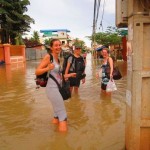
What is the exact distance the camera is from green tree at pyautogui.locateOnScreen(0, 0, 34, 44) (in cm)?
3634

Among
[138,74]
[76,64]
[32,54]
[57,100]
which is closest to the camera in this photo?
[138,74]

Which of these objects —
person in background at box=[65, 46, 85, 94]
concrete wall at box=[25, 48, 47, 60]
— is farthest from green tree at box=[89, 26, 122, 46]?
person in background at box=[65, 46, 85, 94]

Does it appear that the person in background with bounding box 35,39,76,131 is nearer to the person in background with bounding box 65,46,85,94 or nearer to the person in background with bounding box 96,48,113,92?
the person in background with bounding box 65,46,85,94

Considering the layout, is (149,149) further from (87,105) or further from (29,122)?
→ (87,105)

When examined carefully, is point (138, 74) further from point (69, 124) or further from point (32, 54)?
point (32, 54)

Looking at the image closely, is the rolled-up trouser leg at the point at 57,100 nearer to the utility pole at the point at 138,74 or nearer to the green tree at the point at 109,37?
the utility pole at the point at 138,74

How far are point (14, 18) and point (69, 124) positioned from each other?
3299 cm

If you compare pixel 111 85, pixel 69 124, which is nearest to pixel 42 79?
pixel 69 124

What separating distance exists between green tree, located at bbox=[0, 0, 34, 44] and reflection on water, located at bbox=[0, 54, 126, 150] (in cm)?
2810

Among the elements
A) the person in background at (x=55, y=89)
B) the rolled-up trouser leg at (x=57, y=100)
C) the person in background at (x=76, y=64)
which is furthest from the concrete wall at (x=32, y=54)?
the rolled-up trouser leg at (x=57, y=100)

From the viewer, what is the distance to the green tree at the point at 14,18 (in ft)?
119

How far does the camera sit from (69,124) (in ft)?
20.9

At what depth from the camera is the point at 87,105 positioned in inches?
327

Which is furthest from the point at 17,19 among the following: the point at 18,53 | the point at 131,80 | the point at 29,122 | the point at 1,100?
the point at 131,80
